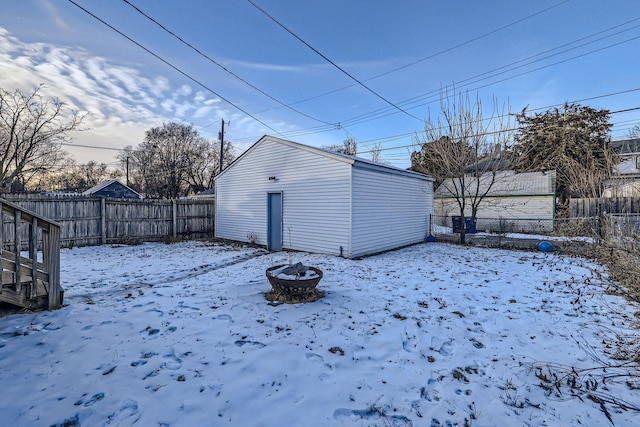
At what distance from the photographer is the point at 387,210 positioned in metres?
9.75

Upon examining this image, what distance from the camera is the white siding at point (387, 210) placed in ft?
27.5

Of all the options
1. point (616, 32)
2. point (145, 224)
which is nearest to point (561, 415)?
point (145, 224)

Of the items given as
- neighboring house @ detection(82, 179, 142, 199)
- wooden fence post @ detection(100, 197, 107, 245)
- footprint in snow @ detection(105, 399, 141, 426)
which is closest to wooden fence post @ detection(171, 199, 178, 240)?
wooden fence post @ detection(100, 197, 107, 245)

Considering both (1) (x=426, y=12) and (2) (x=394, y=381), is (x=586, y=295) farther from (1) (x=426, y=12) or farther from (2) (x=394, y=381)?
(1) (x=426, y=12)

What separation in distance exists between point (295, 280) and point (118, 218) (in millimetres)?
9437

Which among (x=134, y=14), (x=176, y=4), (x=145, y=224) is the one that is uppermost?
(x=176, y=4)

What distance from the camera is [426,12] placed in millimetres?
9531

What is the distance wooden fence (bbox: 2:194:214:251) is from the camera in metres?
8.99

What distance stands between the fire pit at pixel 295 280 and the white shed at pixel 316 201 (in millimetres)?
3541

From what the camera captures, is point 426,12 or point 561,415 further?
point 426,12

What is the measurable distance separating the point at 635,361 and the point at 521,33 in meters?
12.6

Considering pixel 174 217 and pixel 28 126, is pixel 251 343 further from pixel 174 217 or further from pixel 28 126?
pixel 28 126

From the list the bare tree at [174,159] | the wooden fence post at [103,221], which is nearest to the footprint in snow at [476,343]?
the wooden fence post at [103,221]

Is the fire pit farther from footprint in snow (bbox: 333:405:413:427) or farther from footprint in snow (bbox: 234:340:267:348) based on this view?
footprint in snow (bbox: 333:405:413:427)
